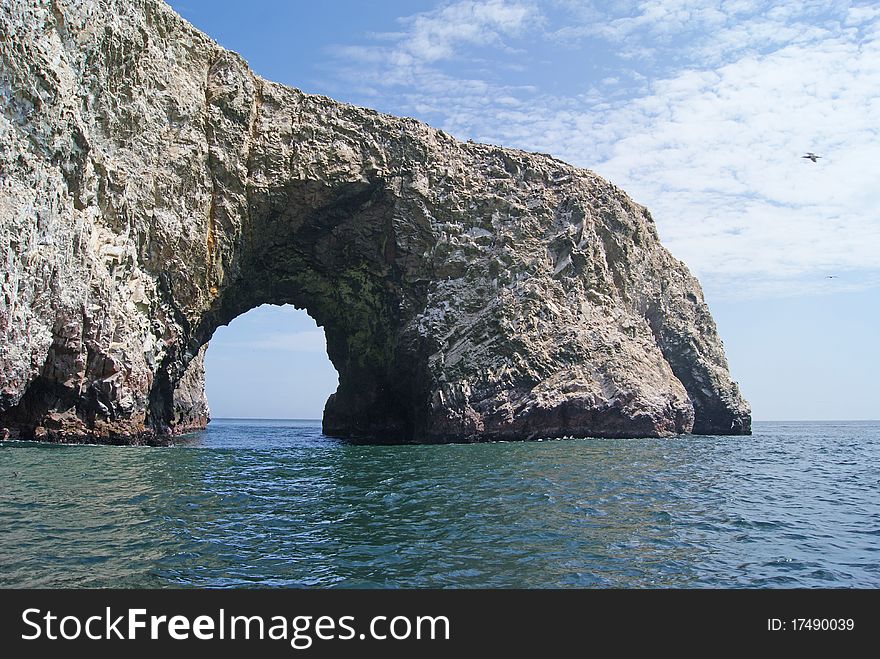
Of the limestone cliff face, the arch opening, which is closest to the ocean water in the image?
the limestone cliff face

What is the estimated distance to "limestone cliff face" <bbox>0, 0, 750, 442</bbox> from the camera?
91.9ft

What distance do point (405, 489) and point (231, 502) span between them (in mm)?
4750

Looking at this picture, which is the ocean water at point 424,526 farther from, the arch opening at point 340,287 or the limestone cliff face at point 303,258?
the arch opening at point 340,287

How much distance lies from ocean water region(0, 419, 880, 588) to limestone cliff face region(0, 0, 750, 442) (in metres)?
8.81

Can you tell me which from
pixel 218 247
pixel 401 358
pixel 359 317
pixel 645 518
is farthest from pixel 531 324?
pixel 645 518

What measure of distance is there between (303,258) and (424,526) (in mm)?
35651

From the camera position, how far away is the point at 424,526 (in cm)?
1273

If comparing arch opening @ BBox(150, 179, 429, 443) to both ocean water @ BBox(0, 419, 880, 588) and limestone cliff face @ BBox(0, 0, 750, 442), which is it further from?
ocean water @ BBox(0, 419, 880, 588)

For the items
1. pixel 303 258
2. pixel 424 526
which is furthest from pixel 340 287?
pixel 424 526

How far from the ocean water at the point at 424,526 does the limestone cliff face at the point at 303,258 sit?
8.81 metres

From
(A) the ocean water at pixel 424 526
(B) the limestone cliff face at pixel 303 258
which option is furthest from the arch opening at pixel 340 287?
(A) the ocean water at pixel 424 526

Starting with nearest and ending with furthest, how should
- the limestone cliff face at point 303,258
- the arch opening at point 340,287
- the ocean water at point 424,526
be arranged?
the ocean water at point 424,526
the limestone cliff face at point 303,258
the arch opening at point 340,287

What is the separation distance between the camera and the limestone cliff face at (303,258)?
91.9 ft

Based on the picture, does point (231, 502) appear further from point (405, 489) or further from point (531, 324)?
point (531, 324)
